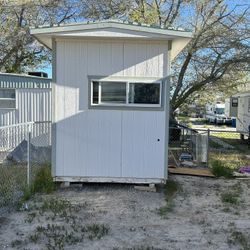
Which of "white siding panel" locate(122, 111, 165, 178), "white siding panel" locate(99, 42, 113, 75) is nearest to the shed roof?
"white siding panel" locate(99, 42, 113, 75)

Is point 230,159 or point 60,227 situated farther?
A: point 230,159

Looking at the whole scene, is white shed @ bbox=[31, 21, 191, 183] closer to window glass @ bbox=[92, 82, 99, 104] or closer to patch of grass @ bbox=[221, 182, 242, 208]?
window glass @ bbox=[92, 82, 99, 104]

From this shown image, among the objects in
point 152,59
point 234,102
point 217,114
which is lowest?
point 217,114

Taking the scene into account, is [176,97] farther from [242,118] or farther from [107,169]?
[107,169]

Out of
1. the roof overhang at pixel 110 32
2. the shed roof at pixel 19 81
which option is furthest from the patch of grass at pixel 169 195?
the shed roof at pixel 19 81

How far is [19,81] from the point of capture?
1304cm

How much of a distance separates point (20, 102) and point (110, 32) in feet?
24.3

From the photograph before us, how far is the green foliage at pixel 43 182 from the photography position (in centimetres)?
654

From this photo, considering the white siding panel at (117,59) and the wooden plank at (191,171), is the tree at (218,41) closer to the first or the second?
the wooden plank at (191,171)

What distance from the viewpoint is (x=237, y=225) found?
4930 millimetres

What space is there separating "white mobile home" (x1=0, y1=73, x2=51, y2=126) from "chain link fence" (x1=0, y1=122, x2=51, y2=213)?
1.00 m

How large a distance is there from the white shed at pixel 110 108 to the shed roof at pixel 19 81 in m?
6.61

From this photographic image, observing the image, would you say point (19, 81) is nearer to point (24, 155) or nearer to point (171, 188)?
point (24, 155)

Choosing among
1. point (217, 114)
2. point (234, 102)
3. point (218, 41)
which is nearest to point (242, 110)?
point (234, 102)
